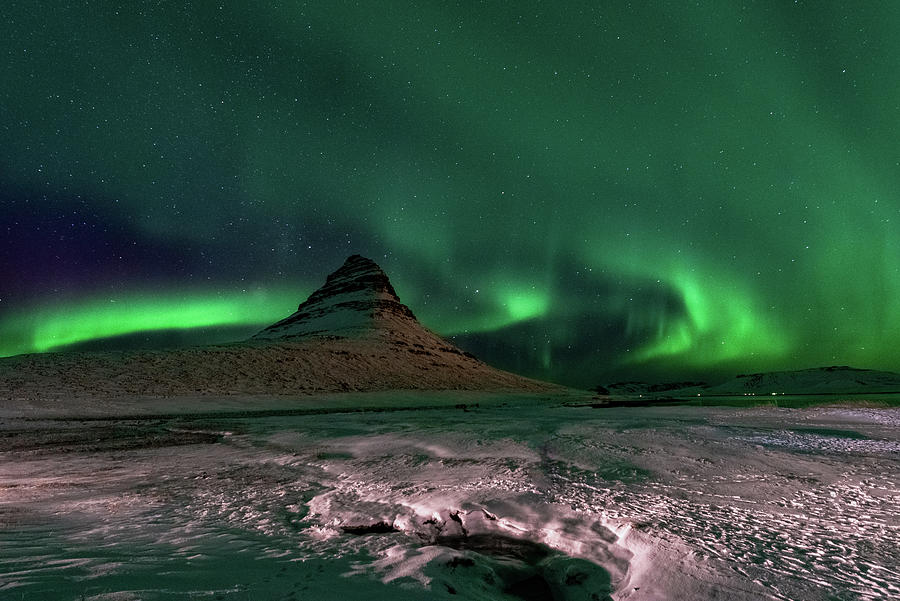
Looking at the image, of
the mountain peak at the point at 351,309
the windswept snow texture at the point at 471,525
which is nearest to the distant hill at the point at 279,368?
the mountain peak at the point at 351,309

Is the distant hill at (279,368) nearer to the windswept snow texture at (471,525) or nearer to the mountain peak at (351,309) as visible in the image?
the mountain peak at (351,309)

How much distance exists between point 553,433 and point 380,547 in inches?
363

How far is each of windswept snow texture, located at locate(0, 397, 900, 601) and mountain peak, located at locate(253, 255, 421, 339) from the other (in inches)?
3776

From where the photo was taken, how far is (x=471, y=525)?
487cm

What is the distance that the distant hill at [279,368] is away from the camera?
135 feet

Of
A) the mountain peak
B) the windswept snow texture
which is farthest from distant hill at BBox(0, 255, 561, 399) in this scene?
the windswept snow texture

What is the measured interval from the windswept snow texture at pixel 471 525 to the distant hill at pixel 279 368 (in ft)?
128

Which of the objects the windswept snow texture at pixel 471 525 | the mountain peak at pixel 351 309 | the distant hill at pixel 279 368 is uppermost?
the mountain peak at pixel 351 309

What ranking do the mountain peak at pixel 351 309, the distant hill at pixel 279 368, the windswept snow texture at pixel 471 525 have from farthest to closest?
the mountain peak at pixel 351 309
the distant hill at pixel 279 368
the windswept snow texture at pixel 471 525

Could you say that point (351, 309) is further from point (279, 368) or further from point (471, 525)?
point (471, 525)

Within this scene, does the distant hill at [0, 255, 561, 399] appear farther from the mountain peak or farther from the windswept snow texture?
the windswept snow texture

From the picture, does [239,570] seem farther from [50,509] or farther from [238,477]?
[238,477]

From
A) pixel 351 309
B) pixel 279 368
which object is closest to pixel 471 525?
pixel 279 368

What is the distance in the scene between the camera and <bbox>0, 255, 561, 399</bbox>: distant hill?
41.0m
